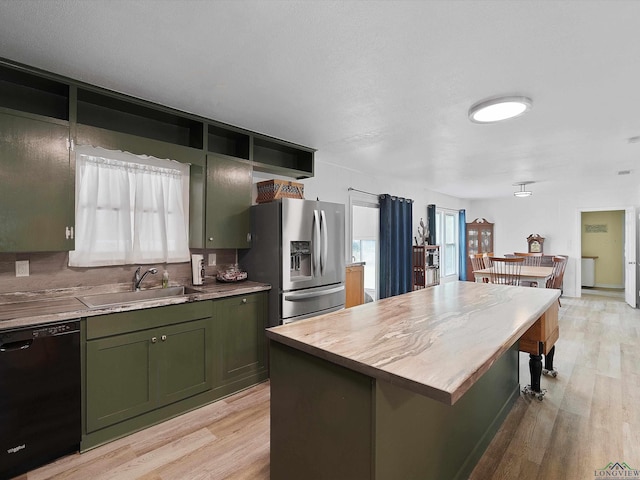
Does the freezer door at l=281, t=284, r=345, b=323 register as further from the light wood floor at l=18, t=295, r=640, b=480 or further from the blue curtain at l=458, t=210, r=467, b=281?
the blue curtain at l=458, t=210, r=467, b=281

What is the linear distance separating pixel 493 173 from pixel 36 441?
594cm

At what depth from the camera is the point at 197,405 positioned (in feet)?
8.25

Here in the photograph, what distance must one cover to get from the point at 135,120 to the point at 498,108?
2.92 metres

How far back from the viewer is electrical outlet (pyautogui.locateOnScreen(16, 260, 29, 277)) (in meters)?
2.17

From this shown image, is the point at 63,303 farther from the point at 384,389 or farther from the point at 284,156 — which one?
the point at 284,156

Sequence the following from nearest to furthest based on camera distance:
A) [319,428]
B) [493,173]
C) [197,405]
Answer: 1. [319,428]
2. [197,405]
3. [493,173]

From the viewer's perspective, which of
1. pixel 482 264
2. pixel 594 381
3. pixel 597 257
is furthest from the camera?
pixel 597 257

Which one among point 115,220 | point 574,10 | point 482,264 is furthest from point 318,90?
point 482,264

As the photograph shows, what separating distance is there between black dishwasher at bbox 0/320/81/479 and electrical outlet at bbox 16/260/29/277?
2.13ft

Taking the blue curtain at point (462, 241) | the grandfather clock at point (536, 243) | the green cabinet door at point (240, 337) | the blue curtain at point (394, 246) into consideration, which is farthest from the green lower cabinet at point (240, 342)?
the grandfather clock at point (536, 243)

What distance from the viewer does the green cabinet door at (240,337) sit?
105 inches

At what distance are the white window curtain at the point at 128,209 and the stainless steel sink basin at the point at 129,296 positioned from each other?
252mm

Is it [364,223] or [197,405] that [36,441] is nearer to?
[197,405]

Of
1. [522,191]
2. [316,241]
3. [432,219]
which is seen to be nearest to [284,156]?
[316,241]
